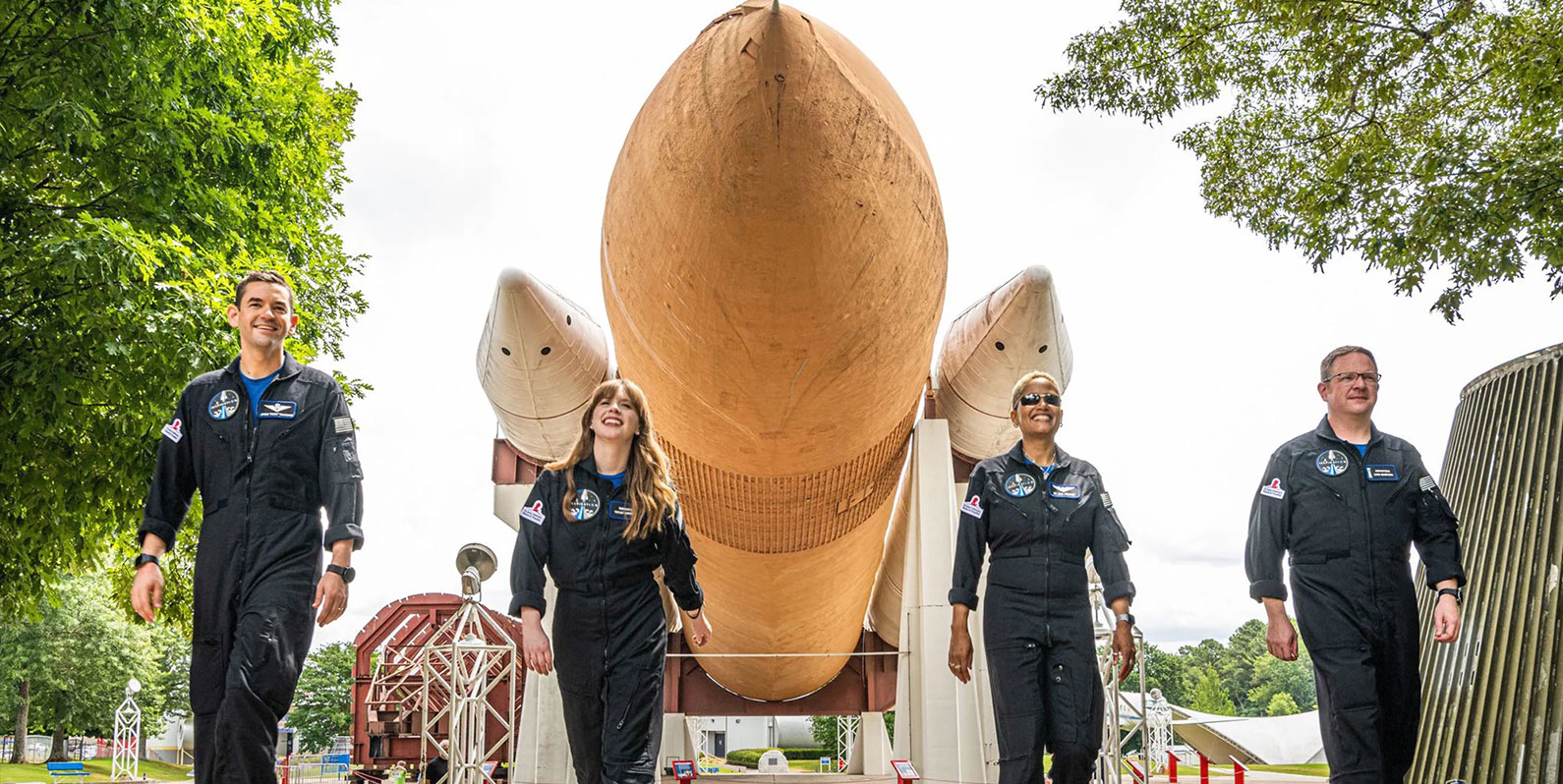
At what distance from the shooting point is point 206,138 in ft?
28.5

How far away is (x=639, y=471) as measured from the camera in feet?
11.4

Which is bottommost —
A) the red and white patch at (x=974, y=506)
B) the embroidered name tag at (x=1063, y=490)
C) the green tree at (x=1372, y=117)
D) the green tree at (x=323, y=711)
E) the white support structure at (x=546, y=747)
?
the green tree at (x=323, y=711)

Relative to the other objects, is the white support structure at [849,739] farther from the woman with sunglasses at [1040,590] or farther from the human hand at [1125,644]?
the woman with sunglasses at [1040,590]

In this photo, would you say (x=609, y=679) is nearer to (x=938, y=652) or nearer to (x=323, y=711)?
(x=938, y=652)

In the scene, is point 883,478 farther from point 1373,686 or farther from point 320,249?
point 320,249

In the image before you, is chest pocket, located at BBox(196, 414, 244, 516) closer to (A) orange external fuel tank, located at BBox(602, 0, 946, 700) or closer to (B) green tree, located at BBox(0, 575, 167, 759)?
(A) orange external fuel tank, located at BBox(602, 0, 946, 700)

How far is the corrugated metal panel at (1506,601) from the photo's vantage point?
6.39 metres

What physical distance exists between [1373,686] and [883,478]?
2.83 meters

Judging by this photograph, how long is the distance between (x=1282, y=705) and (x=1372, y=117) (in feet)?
227

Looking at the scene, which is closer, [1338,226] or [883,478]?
[883,478]

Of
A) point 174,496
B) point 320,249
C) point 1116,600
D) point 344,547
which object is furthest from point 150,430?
point 1116,600

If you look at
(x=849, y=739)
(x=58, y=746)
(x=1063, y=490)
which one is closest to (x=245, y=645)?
(x=1063, y=490)

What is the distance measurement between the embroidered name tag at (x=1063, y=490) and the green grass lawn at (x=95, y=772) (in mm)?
27451

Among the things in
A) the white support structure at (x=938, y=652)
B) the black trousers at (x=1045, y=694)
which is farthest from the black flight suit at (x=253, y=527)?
the white support structure at (x=938, y=652)
